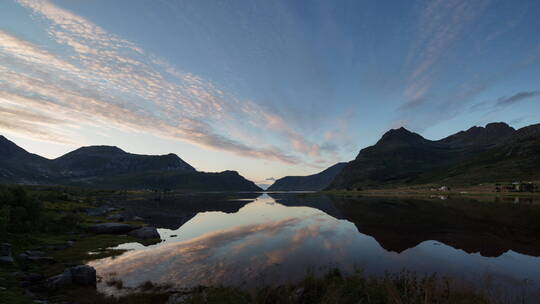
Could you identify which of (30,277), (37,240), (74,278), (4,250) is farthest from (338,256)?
(37,240)

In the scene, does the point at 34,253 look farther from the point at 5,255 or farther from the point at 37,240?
the point at 37,240

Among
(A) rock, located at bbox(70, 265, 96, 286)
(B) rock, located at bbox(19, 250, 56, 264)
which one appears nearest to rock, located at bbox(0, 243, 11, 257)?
(B) rock, located at bbox(19, 250, 56, 264)

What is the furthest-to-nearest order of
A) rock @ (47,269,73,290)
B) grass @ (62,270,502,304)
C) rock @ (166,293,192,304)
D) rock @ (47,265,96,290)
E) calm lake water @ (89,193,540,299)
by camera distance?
calm lake water @ (89,193,540,299), rock @ (47,265,96,290), rock @ (47,269,73,290), rock @ (166,293,192,304), grass @ (62,270,502,304)

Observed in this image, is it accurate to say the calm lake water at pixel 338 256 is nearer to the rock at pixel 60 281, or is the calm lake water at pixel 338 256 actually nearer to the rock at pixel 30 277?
the rock at pixel 60 281

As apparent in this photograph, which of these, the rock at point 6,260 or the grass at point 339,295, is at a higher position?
the grass at point 339,295

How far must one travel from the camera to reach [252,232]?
155 ft

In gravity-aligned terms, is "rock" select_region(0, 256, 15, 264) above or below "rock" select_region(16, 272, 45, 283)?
above

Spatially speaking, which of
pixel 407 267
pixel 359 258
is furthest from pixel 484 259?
pixel 359 258

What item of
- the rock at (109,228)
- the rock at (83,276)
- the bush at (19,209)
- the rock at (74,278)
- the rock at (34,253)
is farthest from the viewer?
the rock at (109,228)

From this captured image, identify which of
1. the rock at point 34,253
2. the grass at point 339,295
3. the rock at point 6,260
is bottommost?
the rock at point 34,253

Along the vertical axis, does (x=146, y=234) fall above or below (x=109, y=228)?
above

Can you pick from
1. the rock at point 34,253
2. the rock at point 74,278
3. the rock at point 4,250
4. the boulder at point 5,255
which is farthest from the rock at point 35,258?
the rock at point 74,278

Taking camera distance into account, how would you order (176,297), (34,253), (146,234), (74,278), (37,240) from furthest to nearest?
(146,234)
(37,240)
(34,253)
(74,278)
(176,297)

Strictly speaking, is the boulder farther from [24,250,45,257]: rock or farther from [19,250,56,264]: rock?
[24,250,45,257]: rock
